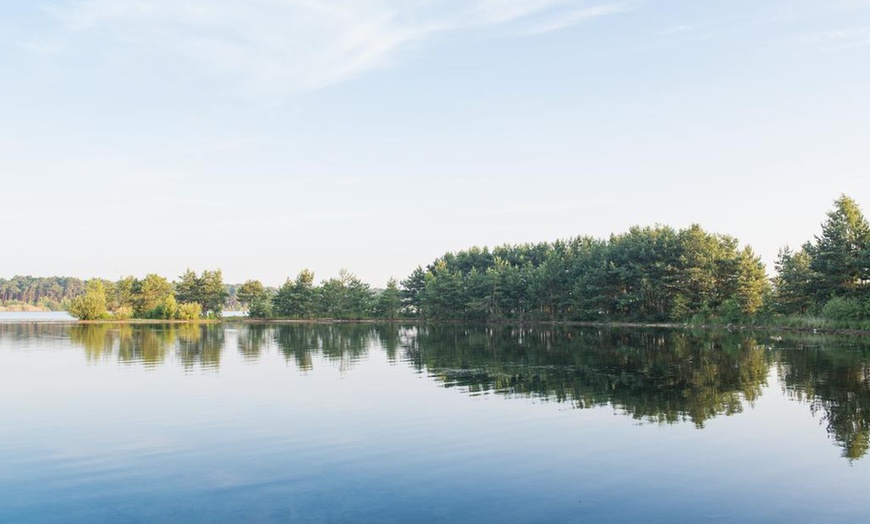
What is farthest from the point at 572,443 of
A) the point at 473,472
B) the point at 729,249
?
the point at 729,249

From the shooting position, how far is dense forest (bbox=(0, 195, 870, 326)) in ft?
191

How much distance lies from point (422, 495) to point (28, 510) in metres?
7.00

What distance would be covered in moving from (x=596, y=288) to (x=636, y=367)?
5173 cm

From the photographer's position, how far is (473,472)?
→ 12484 mm

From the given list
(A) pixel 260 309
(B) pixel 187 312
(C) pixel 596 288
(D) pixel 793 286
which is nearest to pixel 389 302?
(A) pixel 260 309

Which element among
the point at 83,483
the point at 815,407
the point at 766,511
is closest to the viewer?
the point at 766,511

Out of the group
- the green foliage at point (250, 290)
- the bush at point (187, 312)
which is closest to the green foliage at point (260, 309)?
the green foliage at point (250, 290)

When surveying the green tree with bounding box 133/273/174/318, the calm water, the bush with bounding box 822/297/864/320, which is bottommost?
the calm water

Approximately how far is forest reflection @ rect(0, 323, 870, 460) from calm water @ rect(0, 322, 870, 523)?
0.73 ft

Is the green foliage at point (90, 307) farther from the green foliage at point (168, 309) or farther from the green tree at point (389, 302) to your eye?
the green tree at point (389, 302)

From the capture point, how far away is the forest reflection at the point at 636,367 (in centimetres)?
1938

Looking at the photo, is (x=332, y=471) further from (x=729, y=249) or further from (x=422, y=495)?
(x=729, y=249)

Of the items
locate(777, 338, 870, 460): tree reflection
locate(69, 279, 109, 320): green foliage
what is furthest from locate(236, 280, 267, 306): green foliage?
locate(777, 338, 870, 460): tree reflection

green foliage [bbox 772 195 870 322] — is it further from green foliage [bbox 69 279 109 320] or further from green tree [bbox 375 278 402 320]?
green foliage [bbox 69 279 109 320]
